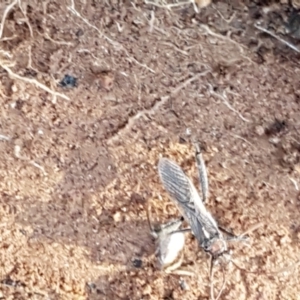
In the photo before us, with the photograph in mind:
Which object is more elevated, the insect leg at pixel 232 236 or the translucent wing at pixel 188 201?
the translucent wing at pixel 188 201

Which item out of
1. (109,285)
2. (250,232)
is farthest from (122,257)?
(250,232)

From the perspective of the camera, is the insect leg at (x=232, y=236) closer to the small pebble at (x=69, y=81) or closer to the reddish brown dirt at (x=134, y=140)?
the reddish brown dirt at (x=134, y=140)

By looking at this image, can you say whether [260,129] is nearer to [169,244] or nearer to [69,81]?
[169,244]

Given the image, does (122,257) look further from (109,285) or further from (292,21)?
(292,21)

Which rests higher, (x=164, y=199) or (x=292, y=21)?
(x=292, y=21)

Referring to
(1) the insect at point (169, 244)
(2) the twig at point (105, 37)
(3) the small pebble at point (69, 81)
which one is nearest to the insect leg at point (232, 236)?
(1) the insect at point (169, 244)

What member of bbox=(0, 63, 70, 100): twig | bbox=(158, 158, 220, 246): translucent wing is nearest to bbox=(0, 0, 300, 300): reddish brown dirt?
bbox=(0, 63, 70, 100): twig

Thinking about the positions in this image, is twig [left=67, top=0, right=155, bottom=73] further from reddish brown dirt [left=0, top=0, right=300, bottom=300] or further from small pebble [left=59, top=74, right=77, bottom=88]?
small pebble [left=59, top=74, right=77, bottom=88]

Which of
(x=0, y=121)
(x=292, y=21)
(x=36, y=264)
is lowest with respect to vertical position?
(x=36, y=264)
